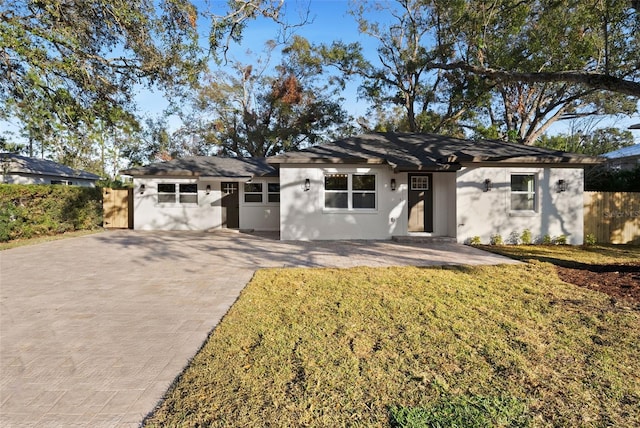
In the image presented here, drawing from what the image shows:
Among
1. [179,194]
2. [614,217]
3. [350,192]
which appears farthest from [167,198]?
[614,217]

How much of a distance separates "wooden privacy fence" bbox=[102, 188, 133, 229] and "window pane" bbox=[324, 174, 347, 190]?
34.8 ft

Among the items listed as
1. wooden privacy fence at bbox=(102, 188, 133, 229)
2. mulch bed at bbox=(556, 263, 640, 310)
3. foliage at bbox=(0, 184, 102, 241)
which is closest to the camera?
mulch bed at bbox=(556, 263, 640, 310)

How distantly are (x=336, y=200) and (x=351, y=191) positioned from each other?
0.61 m

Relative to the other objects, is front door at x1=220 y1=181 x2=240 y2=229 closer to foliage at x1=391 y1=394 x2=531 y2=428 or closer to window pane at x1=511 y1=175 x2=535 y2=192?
window pane at x1=511 y1=175 x2=535 y2=192

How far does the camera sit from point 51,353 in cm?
342

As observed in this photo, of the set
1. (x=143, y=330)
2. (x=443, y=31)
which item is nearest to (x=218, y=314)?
(x=143, y=330)

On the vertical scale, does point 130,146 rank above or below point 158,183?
above

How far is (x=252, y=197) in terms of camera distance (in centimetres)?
1529

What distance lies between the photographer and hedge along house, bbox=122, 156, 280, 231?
49.8 feet

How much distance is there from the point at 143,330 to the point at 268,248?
19.9ft

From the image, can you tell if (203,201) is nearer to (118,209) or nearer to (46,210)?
(118,209)

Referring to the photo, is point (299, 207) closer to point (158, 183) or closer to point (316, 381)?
point (158, 183)

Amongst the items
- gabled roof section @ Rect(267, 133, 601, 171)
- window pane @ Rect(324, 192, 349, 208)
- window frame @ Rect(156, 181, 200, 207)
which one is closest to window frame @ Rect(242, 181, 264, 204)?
window frame @ Rect(156, 181, 200, 207)

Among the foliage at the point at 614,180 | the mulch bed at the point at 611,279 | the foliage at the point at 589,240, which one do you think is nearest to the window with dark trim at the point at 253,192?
the mulch bed at the point at 611,279
